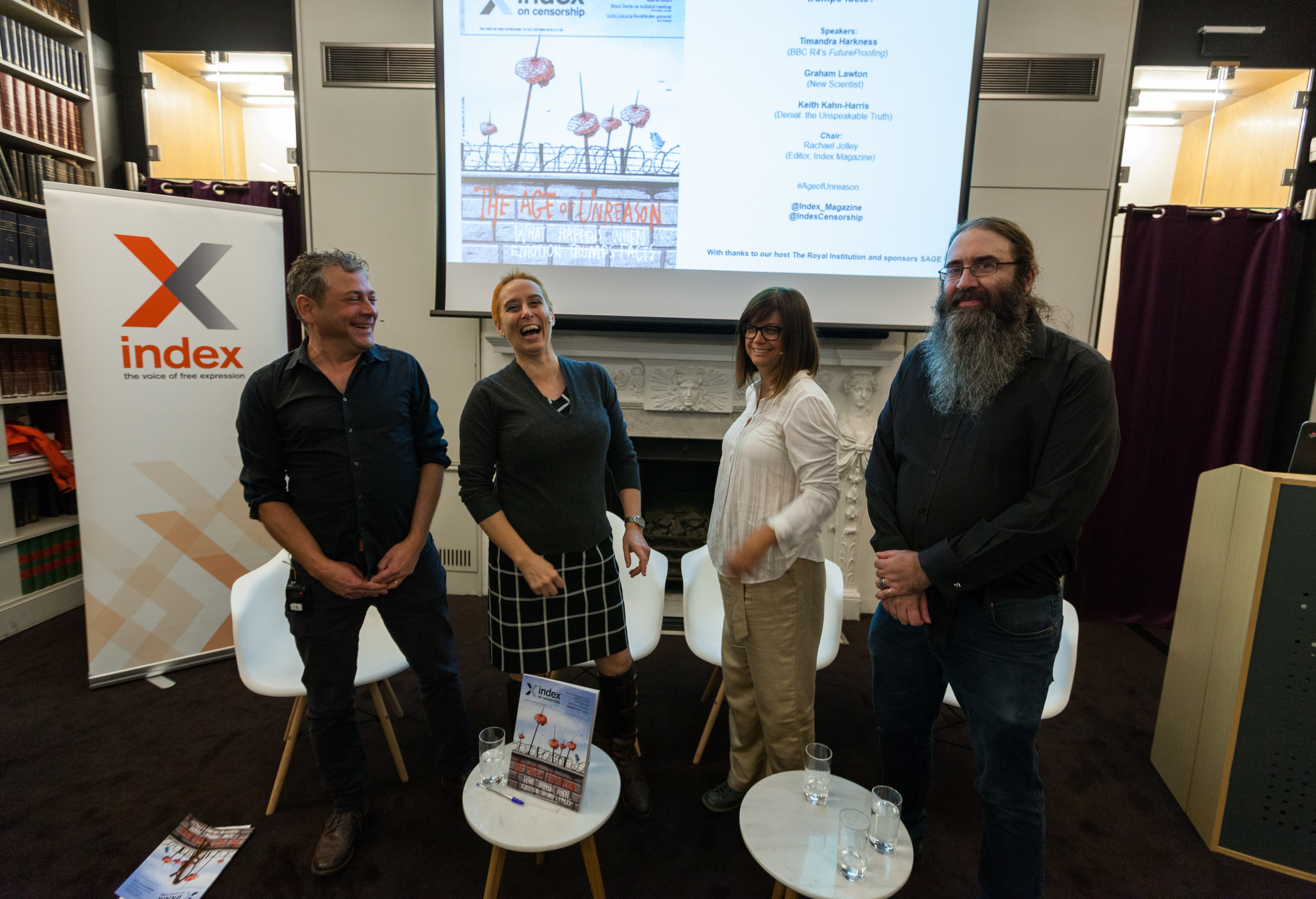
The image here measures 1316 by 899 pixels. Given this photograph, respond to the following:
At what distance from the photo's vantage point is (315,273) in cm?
147

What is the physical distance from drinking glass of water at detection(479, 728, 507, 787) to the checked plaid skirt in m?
0.27

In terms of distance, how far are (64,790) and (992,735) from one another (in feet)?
8.46

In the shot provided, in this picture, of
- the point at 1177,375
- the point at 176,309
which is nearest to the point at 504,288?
the point at 176,309

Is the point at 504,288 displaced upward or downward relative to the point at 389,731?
upward

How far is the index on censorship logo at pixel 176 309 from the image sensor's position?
2.23 meters

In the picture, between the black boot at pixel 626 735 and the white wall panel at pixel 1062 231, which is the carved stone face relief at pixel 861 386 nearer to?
the white wall panel at pixel 1062 231

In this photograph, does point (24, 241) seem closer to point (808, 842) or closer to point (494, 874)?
point (494, 874)

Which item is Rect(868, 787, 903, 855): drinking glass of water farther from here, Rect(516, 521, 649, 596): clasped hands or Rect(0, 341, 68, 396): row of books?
Rect(0, 341, 68, 396): row of books

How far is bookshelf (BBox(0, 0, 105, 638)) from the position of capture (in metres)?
2.69

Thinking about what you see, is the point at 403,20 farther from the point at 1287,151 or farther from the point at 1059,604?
the point at 1287,151

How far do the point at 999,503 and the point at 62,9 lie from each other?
4537 mm

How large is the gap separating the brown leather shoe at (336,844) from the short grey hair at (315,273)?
133 centimetres

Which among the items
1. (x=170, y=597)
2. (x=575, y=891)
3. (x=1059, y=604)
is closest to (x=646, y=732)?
(x=575, y=891)

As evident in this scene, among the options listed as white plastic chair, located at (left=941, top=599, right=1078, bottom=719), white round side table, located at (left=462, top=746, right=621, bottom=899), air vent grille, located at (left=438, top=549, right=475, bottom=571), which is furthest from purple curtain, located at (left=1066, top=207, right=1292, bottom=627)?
air vent grille, located at (left=438, top=549, right=475, bottom=571)
